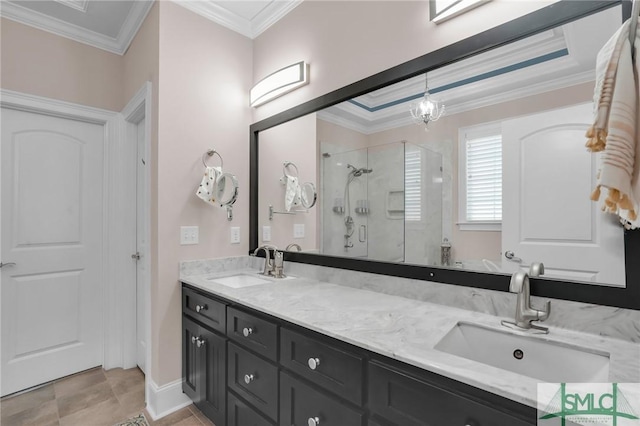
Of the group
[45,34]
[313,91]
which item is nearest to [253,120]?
[313,91]

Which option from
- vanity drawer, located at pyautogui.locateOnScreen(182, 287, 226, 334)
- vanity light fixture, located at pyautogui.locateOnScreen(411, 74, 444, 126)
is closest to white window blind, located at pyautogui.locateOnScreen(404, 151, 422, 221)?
vanity light fixture, located at pyautogui.locateOnScreen(411, 74, 444, 126)

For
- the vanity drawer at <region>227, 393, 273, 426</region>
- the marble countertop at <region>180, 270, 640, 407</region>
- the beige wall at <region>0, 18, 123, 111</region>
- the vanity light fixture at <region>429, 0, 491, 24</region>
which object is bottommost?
the vanity drawer at <region>227, 393, 273, 426</region>

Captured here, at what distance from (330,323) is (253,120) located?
1913 millimetres

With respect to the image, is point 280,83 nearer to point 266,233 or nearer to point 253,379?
point 266,233

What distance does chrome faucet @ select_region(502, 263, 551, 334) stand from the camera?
41.4 inches

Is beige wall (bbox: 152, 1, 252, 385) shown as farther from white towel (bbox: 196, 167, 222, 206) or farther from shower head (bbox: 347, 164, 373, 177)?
shower head (bbox: 347, 164, 373, 177)

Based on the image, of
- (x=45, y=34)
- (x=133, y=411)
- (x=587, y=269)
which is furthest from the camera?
(x=45, y=34)

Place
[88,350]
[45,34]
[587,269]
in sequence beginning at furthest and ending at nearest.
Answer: [88,350], [45,34], [587,269]

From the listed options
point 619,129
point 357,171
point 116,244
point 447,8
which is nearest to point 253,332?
point 357,171

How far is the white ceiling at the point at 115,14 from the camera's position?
2.23m

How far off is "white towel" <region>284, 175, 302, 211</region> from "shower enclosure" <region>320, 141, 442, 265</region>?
0.25 metres

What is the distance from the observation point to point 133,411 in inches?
80.8

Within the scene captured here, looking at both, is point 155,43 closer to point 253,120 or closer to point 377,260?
point 253,120

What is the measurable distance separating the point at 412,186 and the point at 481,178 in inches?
14.9
